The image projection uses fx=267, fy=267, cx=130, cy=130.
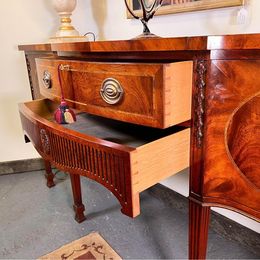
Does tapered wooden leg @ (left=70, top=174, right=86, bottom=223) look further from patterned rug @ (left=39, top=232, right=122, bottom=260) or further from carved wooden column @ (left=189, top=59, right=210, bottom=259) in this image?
carved wooden column @ (left=189, top=59, right=210, bottom=259)

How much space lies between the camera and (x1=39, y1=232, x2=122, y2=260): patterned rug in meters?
1.07

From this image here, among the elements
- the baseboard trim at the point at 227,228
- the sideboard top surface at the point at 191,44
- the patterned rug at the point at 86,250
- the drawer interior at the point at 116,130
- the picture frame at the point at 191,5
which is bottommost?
the patterned rug at the point at 86,250

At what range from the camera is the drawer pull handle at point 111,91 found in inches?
26.6

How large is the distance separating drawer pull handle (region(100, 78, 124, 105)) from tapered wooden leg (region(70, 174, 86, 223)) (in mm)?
604

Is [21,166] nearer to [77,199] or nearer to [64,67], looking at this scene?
[77,199]

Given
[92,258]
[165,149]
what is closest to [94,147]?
[165,149]

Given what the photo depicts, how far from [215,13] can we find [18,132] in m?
1.38

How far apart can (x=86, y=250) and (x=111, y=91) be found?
28.9 inches

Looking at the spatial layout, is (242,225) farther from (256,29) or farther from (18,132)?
(18,132)

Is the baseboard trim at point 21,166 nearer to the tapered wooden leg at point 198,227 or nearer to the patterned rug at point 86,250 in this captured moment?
the patterned rug at point 86,250

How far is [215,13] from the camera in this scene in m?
Result: 0.94

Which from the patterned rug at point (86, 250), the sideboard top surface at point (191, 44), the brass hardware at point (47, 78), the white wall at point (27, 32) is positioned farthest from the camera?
the white wall at point (27, 32)

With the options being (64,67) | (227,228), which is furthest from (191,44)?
(227,228)

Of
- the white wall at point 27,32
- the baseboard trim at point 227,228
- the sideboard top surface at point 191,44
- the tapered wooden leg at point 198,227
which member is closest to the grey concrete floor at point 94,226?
the baseboard trim at point 227,228
